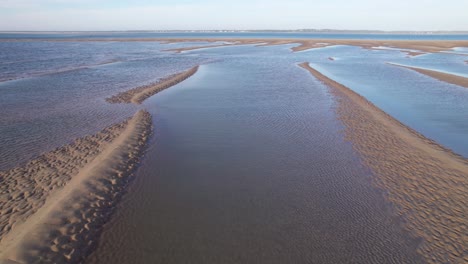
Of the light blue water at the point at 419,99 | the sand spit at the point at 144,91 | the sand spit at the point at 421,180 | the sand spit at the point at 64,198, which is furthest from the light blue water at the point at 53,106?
the light blue water at the point at 419,99

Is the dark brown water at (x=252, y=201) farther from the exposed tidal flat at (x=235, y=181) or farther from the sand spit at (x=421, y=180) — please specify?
the sand spit at (x=421, y=180)

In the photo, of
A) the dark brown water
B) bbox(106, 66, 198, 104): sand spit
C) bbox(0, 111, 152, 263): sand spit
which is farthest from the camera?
bbox(106, 66, 198, 104): sand spit

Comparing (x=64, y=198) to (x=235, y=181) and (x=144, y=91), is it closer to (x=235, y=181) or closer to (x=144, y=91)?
(x=235, y=181)

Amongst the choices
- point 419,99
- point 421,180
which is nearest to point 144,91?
point 421,180

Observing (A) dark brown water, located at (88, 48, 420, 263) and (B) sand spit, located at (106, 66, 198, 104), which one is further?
(B) sand spit, located at (106, 66, 198, 104)

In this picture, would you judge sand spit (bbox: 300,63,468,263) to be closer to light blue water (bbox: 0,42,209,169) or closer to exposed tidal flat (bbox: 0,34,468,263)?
exposed tidal flat (bbox: 0,34,468,263)

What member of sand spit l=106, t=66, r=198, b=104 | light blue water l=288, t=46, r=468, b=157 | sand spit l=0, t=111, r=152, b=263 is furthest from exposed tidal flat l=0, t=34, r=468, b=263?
sand spit l=106, t=66, r=198, b=104

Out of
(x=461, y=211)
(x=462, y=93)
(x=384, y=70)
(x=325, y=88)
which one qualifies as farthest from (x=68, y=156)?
(x=384, y=70)
